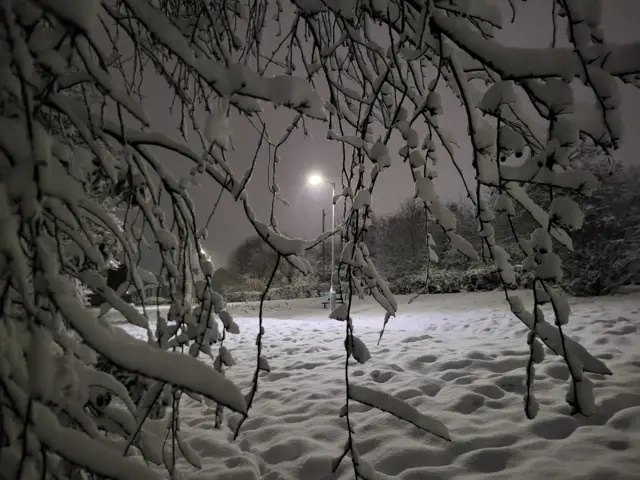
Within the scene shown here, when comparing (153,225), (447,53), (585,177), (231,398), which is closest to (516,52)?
(447,53)

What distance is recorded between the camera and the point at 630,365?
141 inches

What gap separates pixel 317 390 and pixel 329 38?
3.06m

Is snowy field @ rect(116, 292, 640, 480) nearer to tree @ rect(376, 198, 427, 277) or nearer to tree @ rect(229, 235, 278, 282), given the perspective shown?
tree @ rect(376, 198, 427, 277)

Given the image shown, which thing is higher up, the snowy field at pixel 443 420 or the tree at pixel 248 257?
the tree at pixel 248 257

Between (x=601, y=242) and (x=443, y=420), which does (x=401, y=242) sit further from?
(x=443, y=420)

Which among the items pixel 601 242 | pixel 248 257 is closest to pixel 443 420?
pixel 601 242

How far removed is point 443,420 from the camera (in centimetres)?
286

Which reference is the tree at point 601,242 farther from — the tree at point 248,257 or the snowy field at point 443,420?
the tree at point 248,257

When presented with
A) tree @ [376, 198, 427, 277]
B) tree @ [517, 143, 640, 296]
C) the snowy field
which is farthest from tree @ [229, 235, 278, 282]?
the snowy field

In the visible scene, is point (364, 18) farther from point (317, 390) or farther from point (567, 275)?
A: point (567, 275)

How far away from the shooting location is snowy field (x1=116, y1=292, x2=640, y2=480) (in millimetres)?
2262

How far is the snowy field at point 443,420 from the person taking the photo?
2.26m

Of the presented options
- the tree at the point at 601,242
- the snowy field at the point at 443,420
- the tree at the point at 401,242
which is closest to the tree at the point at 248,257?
the tree at the point at 401,242

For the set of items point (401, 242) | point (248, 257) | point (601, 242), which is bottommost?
point (601, 242)
